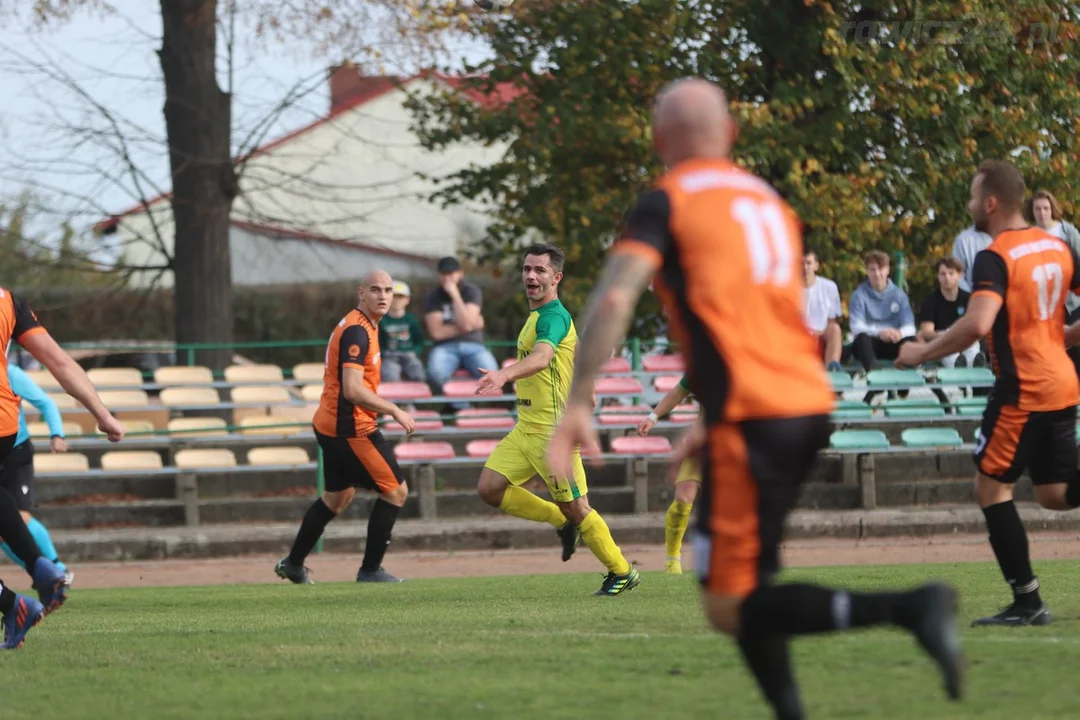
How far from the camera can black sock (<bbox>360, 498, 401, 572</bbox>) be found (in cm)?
1126

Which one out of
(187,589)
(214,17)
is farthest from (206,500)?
(214,17)

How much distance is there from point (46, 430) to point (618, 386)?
651 cm

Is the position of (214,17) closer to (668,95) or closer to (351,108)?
(351,108)

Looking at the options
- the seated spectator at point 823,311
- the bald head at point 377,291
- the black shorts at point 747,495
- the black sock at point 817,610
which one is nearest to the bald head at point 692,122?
the black shorts at point 747,495

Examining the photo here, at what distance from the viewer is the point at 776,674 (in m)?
4.21

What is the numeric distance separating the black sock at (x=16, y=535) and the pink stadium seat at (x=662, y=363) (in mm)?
11412

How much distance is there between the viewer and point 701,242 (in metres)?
4.14

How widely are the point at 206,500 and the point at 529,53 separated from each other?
728cm

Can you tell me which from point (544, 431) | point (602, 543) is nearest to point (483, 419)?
point (544, 431)

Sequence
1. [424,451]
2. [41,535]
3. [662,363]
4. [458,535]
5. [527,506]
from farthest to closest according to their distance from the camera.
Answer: [662,363], [424,451], [458,535], [41,535], [527,506]

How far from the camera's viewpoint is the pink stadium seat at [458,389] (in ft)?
55.1

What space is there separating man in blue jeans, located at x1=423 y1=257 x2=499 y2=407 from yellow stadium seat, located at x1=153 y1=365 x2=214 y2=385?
109 inches

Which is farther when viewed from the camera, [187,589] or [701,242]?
[187,589]

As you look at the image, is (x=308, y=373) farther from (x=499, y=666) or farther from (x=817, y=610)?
(x=817, y=610)
